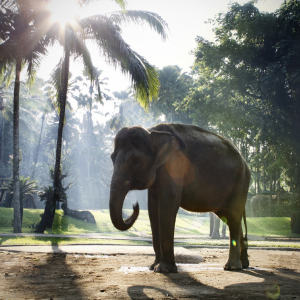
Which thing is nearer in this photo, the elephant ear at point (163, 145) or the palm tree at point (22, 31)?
the elephant ear at point (163, 145)

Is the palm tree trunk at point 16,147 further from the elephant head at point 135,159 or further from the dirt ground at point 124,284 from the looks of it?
the elephant head at point 135,159

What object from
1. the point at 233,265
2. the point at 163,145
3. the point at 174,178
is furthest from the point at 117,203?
the point at 233,265

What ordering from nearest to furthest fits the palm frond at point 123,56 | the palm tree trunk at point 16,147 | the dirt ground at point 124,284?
the dirt ground at point 124,284 → the palm frond at point 123,56 → the palm tree trunk at point 16,147

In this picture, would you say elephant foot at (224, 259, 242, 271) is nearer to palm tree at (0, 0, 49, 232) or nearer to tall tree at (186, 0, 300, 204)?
palm tree at (0, 0, 49, 232)

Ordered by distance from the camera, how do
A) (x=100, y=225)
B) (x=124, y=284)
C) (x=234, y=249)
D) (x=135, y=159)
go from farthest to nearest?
(x=100, y=225), (x=234, y=249), (x=135, y=159), (x=124, y=284)

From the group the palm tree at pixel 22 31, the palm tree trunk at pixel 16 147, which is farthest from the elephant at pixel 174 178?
the palm tree trunk at pixel 16 147

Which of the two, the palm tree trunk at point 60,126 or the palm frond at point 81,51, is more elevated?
the palm frond at point 81,51

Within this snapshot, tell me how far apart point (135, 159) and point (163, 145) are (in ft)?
1.72

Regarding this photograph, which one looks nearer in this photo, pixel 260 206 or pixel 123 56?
pixel 123 56

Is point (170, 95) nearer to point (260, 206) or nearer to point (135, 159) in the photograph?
point (260, 206)

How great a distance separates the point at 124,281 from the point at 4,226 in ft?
62.4

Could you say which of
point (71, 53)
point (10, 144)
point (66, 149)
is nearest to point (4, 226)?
point (71, 53)

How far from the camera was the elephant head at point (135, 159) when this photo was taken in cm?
434

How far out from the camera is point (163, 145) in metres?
4.84
